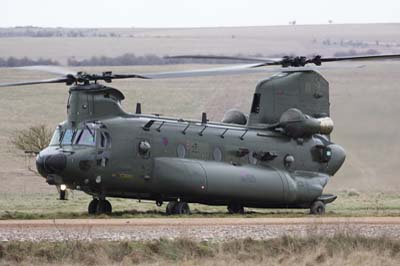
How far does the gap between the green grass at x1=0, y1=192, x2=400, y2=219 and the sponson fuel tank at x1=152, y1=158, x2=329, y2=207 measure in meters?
0.53

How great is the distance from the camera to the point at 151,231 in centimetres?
2639

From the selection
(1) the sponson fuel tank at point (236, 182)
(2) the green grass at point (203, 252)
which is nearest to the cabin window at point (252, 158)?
(1) the sponson fuel tank at point (236, 182)

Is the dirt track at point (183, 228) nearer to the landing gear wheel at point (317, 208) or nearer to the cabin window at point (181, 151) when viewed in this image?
the cabin window at point (181, 151)

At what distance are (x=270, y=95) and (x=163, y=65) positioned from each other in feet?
246

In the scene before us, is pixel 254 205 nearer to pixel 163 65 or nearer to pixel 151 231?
pixel 151 231

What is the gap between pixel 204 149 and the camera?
3412cm

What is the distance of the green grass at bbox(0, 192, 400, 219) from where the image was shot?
107ft

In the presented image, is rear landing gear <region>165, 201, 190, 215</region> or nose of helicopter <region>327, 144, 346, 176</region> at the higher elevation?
nose of helicopter <region>327, 144, 346, 176</region>

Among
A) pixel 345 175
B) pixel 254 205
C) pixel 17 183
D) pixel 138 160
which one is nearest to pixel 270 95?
pixel 254 205

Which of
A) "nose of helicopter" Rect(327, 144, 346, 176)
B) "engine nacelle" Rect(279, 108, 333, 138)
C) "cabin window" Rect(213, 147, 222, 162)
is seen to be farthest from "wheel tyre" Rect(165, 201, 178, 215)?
"nose of helicopter" Rect(327, 144, 346, 176)

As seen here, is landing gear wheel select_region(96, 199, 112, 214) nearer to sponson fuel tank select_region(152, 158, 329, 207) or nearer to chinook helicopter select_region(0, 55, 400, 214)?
chinook helicopter select_region(0, 55, 400, 214)

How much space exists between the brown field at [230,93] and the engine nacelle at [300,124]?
8.02 metres

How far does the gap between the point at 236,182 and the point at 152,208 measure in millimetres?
6310

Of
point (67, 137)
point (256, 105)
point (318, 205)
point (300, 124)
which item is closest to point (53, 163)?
point (67, 137)
